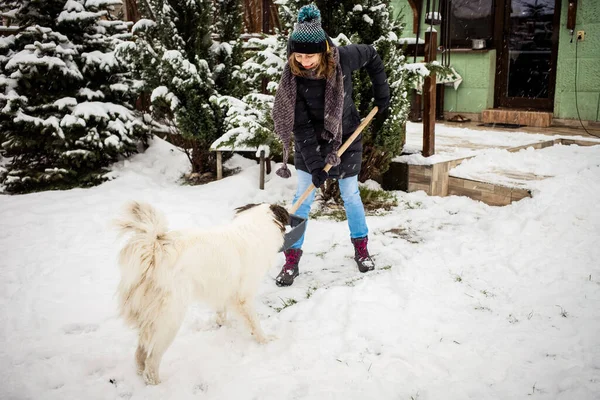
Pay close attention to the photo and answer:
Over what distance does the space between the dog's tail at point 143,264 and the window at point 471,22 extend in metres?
8.16

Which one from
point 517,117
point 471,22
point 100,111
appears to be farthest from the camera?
point 471,22

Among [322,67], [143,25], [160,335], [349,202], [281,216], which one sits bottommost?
[160,335]

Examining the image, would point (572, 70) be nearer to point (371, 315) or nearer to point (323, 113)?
point (323, 113)

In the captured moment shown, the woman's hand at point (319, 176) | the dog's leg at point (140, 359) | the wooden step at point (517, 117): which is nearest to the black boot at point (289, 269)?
the woman's hand at point (319, 176)

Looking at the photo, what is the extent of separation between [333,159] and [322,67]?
657 mm

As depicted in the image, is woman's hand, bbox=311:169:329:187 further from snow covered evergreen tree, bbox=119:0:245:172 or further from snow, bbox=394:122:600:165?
snow covered evergreen tree, bbox=119:0:245:172

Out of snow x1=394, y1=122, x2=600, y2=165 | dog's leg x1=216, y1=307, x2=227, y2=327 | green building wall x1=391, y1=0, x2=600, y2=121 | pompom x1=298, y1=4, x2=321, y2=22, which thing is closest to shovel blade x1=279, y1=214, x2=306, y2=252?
dog's leg x1=216, y1=307, x2=227, y2=327

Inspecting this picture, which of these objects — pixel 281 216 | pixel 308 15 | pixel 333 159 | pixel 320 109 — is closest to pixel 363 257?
pixel 333 159

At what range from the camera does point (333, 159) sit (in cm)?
319

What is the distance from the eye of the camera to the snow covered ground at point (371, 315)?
2236mm

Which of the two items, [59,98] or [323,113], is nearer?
[323,113]

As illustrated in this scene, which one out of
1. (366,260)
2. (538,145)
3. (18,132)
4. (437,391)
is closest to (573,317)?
(437,391)

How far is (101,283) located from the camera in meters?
3.41

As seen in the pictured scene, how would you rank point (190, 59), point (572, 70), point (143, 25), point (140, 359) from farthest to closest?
point (572, 70) < point (190, 59) < point (143, 25) < point (140, 359)
